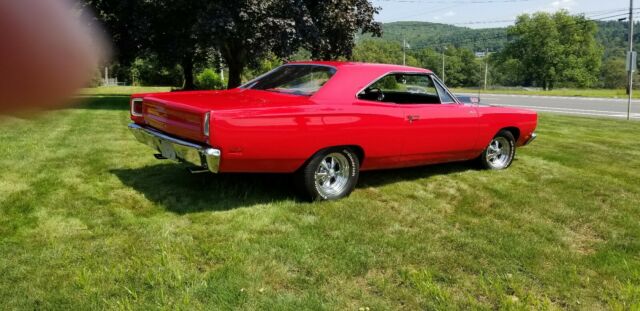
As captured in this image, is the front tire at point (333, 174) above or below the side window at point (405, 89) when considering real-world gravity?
below

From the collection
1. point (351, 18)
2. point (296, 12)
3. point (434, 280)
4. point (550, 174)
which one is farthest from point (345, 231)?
point (351, 18)

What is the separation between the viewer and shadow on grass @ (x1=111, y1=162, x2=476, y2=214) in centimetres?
491

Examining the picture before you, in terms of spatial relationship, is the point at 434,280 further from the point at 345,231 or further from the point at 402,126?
the point at 402,126

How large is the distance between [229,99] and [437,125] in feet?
7.62

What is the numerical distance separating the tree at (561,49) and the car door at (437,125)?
81.5 m

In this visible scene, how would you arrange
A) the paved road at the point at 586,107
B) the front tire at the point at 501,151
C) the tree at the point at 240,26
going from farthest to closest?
the paved road at the point at 586,107
the tree at the point at 240,26
the front tire at the point at 501,151

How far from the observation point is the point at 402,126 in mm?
5531

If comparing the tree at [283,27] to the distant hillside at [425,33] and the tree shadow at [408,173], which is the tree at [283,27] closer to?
the tree shadow at [408,173]

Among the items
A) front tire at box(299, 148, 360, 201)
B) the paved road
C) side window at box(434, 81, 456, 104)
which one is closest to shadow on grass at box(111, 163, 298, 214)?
front tire at box(299, 148, 360, 201)

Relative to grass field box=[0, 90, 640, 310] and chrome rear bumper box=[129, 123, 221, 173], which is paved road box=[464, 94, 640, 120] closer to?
grass field box=[0, 90, 640, 310]

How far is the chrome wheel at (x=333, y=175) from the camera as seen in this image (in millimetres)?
5156

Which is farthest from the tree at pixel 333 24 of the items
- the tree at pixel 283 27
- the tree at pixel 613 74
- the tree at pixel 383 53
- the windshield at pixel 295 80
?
the tree at pixel 613 74

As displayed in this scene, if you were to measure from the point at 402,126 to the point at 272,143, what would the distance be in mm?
1629

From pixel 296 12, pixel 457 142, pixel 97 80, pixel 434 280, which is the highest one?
pixel 296 12
